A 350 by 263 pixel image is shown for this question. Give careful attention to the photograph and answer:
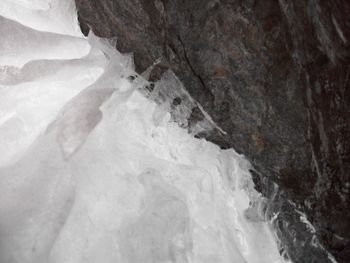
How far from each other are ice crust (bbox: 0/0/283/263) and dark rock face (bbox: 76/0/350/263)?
194 mm

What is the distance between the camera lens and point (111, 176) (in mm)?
2932

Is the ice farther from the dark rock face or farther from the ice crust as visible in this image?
the dark rock face

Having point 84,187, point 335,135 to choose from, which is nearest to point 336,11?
point 335,135

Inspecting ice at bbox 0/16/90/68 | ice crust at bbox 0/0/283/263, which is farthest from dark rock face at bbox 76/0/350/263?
ice at bbox 0/16/90/68

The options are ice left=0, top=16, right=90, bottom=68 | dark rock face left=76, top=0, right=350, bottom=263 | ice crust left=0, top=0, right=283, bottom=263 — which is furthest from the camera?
ice left=0, top=16, right=90, bottom=68

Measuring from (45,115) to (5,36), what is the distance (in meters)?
0.98

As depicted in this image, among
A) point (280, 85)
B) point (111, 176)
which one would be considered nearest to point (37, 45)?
point (111, 176)

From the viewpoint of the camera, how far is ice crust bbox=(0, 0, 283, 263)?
2.64 m

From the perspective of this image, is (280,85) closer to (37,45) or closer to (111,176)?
(111,176)

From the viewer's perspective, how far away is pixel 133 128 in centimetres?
316

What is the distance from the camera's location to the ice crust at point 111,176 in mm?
2643

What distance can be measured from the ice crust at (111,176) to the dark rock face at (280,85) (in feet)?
0.64

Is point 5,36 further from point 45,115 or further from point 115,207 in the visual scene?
point 115,207

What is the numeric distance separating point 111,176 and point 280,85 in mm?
1303
